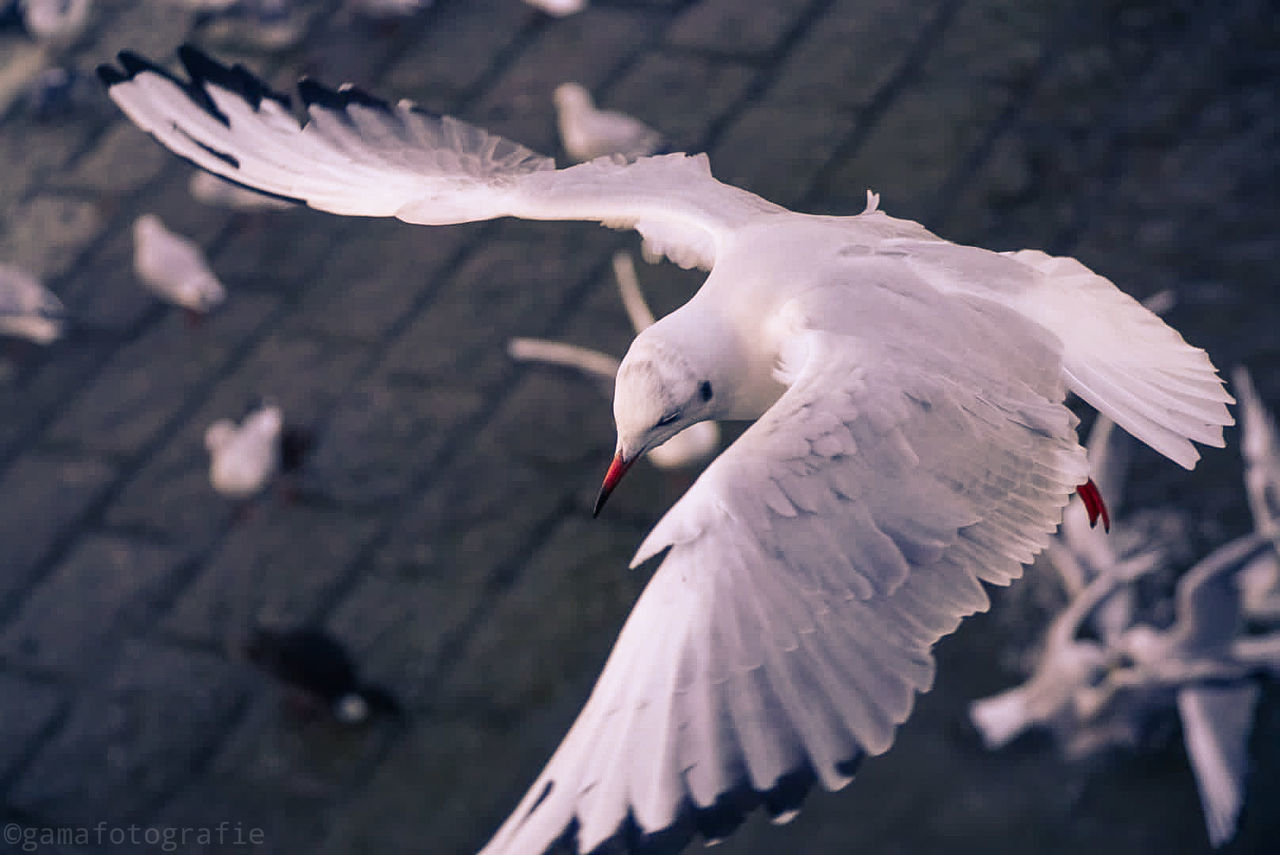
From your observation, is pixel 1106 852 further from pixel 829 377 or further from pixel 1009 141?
pixel 1009 141

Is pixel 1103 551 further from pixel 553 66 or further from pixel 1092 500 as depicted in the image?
pixel 553 66

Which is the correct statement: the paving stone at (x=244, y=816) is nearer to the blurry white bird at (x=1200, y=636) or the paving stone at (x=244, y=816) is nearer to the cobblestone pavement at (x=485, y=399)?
the cobblestone pavement at (x=485, y=399)

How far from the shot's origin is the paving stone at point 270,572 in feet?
11.4

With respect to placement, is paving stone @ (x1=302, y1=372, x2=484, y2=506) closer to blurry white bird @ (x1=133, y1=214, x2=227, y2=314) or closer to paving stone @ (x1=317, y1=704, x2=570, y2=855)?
blurry white bird @ (x1=133, y1=214, x2=227, y2=314)

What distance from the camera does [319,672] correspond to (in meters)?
3.07

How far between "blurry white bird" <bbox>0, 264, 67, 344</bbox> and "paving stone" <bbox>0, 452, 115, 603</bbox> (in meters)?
0.51

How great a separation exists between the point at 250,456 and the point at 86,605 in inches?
27.0

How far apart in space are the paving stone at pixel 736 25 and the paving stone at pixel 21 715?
127 inches

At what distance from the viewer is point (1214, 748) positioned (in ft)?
8.29

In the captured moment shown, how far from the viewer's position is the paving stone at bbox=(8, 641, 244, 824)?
10.4 feet

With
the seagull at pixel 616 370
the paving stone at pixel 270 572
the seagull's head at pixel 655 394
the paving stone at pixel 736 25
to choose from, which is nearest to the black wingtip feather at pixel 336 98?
the seagull's head at pixel 655 394

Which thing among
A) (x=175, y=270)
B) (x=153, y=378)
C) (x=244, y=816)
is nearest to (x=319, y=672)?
(x=244, y=816)

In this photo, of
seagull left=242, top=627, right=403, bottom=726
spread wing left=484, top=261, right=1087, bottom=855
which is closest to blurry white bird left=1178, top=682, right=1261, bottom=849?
spread wing left=484, top=261, right=1087, bottom=855

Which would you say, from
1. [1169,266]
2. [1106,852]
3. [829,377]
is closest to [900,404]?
[829,377]
